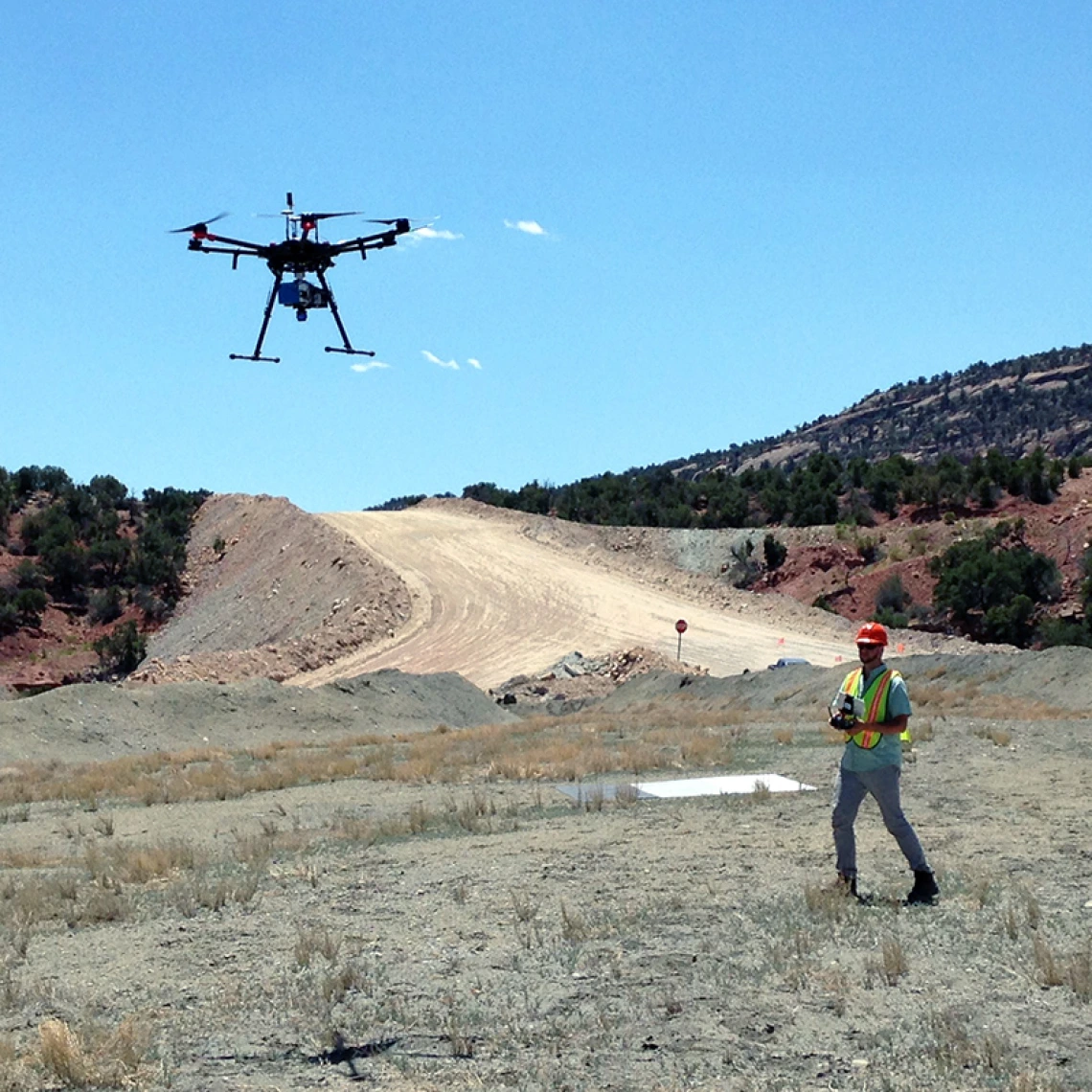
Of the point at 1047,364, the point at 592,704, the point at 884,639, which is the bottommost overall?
the point at 592,704

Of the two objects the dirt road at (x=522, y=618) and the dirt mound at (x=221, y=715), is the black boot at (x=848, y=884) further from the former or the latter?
the dirt road at (x=522, y=618)

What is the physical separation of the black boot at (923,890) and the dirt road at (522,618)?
31.8 meters

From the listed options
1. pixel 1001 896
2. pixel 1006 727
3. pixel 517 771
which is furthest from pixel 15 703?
pixel 1001 896

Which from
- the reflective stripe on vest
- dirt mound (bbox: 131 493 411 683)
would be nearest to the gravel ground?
the reflective stripe on vest

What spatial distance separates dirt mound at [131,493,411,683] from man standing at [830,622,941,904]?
105 ft

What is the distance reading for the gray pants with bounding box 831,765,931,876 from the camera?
1028cm

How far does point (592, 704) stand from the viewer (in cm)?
3891

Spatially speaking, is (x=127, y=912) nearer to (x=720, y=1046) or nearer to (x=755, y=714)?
(x=720, y=1046)

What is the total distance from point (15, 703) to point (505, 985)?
24.4 meters

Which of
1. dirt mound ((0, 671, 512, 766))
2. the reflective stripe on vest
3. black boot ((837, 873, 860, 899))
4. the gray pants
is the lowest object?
dirt mound ((0, 671, 512, 766))

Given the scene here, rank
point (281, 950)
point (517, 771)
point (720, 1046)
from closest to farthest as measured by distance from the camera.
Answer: point (720, 1046) → point (281, 950) → point (517, 771)

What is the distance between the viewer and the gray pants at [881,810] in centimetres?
1028

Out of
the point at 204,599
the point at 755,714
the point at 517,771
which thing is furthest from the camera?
the point at 204,599

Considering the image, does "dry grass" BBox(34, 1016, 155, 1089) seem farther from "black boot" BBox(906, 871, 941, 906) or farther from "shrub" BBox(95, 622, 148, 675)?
"shrub" BBox(95, 622, 148, 675)
